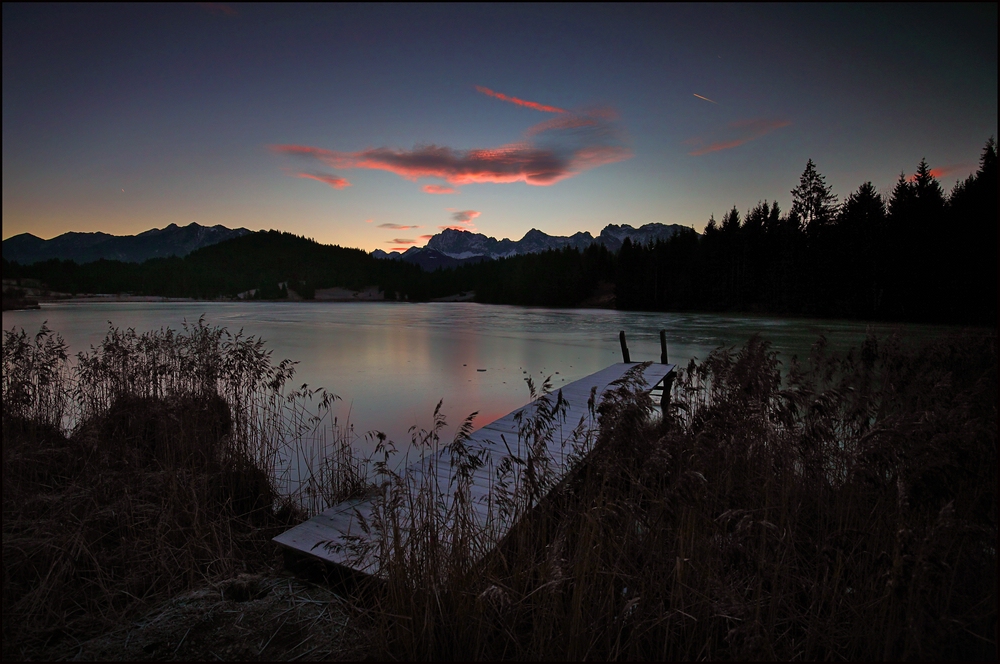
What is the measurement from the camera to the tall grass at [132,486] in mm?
3234

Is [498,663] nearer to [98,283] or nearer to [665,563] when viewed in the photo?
[665,563]

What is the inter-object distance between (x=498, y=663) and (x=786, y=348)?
2524cm

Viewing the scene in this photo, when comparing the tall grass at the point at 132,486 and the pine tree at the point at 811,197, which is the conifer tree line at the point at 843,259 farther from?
the tall grass at the point at 132,486

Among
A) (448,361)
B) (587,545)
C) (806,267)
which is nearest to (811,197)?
(806,267)

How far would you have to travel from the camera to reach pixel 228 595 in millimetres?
3229

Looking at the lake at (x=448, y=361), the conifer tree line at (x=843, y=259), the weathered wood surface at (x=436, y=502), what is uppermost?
the conifer tree line at (x=843, y=259)

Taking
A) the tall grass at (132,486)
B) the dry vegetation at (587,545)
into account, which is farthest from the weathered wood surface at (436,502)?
the tall grass at (132,486)

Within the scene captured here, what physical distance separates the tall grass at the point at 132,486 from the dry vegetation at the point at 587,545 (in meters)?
0.03

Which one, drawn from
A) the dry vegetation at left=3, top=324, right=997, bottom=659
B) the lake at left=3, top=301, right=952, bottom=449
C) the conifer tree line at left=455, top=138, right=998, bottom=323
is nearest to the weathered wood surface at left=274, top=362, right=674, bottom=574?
the dry vegetation at left=3, top=324, right=997, bottom=659

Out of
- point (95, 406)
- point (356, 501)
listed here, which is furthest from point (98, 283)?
point (356, 501)

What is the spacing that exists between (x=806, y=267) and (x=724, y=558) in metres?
54.1

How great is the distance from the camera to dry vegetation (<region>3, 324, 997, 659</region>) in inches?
97.3

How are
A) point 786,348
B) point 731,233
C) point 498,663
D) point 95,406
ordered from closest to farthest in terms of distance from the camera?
point 498,663 < point 95,406 < point 786,348 < point 731,233

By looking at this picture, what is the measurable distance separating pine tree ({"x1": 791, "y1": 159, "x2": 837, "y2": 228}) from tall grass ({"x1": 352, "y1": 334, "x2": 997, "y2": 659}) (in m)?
53.8
